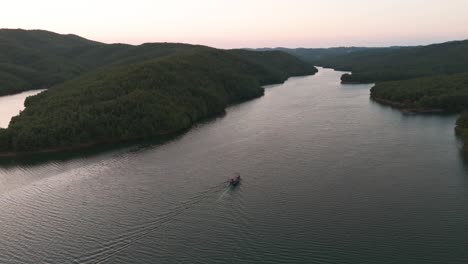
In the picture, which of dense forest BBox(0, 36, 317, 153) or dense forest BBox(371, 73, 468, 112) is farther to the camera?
dense forest BBox(371, 73, 468, 112)

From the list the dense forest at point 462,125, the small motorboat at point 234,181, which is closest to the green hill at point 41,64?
the small motorboat at point 234,181

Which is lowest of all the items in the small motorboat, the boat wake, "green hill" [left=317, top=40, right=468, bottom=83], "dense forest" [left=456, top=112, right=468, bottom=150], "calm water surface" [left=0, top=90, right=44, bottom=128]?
the boat wake

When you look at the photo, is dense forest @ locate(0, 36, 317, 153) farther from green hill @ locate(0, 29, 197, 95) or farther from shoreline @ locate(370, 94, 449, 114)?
green hill @ locate(0, 29, 197, 95)

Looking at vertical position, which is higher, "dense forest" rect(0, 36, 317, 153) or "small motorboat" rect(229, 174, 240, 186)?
"dense forest" rect(0, 36, 317, 153)

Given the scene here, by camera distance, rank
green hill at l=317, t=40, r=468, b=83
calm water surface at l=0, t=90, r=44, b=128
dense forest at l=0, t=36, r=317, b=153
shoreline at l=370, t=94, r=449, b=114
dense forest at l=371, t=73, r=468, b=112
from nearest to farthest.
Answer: dense forest at l=0, t=36, r=317, b=153 < shoreline at l=370, t=94, r=449, b=114 < dense forest at l=371, t=73, r=468, b=112 < calm water surface at l=0, t=90, r=44, b=128 < green hill at l=317, t=40, r=468, b=83

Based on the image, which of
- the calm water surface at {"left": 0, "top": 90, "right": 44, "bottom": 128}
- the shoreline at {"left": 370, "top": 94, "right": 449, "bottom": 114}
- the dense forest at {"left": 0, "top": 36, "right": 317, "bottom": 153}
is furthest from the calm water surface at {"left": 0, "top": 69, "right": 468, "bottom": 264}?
the calm water surface at {"left": 0, "top": 90, "right": 44, "bottom": 128}

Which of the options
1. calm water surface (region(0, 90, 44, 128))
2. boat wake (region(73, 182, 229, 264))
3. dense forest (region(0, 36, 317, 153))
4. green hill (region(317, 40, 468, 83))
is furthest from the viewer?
green hill (region(317, 40, 468, 83))

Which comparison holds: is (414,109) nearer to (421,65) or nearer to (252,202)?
(252,202)

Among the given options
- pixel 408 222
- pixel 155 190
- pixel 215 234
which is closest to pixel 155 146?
pixel 155 190
